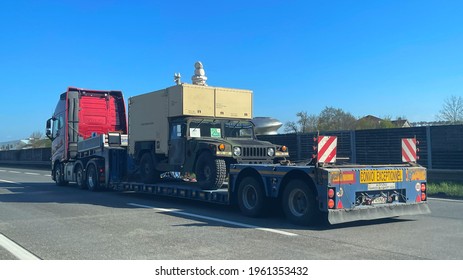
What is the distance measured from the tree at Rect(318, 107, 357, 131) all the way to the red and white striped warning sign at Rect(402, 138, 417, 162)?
29123 mm

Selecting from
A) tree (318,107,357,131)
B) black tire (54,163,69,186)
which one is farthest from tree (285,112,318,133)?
black tire (54,163,69,186)

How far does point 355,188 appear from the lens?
8.01 m

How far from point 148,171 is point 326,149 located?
7108 millimetres

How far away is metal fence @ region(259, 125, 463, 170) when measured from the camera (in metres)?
15.6

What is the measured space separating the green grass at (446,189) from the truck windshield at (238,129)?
6.44 meters

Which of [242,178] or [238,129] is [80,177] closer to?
[238,129]

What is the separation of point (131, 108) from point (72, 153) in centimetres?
557

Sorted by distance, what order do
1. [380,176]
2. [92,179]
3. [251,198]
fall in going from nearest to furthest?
[380,176] → [251,198] → [92,179]

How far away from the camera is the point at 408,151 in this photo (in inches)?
366

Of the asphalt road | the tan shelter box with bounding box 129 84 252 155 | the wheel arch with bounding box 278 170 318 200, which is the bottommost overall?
the asphalt road

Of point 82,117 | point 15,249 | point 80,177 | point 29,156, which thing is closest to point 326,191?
point 15,249

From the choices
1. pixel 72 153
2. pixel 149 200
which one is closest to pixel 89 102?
pixel 72 153

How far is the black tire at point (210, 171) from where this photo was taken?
1062cm

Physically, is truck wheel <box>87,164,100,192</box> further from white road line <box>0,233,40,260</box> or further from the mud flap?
the mud flap
